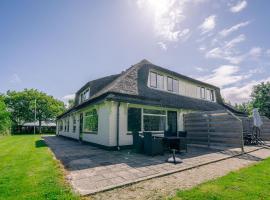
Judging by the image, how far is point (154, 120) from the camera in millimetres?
11594

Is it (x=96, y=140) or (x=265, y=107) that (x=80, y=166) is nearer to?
(x=96, y=140)

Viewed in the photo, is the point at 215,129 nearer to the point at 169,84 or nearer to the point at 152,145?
the point at 152,145

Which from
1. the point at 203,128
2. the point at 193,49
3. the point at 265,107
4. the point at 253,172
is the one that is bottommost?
the point at 253,172

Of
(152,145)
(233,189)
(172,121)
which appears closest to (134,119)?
(152,145)

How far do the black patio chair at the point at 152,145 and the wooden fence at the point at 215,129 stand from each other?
15.7 ft

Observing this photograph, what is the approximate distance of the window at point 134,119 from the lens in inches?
402

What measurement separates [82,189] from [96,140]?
7.38 meters

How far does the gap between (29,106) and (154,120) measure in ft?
148

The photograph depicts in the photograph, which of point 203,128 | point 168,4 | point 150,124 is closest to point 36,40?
point 168,4

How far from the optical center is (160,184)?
4.18 m

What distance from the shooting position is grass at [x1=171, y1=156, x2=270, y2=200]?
135 inches

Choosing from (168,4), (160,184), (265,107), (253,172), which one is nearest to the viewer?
(160,184)

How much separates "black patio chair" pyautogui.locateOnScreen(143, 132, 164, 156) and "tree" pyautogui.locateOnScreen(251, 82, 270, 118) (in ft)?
115

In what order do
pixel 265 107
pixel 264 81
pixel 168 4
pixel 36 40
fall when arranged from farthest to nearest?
1. pixel 264 81
2. pixel 265 107
3. pixel 36 40
4. pixel 168 4
